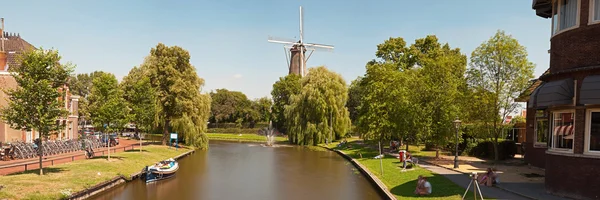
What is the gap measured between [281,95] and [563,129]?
218ft

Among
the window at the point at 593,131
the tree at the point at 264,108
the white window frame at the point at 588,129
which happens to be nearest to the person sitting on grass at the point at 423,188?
the white window frame at the point at 588,129

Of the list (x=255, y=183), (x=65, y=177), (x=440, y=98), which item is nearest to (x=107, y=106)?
(x=65, y=177)

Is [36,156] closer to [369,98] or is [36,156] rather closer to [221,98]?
[369,98]

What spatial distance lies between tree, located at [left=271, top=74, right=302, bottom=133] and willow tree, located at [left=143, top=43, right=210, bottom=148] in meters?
33.6

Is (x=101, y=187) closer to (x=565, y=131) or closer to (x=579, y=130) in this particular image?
(x=565, y=131)

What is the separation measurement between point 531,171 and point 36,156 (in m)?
29.5

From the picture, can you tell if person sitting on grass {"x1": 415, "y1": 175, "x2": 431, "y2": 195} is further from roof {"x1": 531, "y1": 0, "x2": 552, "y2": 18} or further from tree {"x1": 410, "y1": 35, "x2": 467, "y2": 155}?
tree {"x1": 410, "y1": 35, "x2": 467, "y2": 155}

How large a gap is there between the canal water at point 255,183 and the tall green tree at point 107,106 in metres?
5.48

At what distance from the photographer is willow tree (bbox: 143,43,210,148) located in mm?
38969

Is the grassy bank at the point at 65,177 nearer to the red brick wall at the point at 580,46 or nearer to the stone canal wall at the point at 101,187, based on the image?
the stone canal wall at the point at 101,187

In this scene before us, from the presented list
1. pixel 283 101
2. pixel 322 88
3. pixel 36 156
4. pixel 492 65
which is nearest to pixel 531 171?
pixel 492 65

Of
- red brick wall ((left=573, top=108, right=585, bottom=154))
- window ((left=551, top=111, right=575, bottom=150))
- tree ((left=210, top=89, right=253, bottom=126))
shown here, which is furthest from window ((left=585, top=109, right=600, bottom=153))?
tree ((left=210, top=89, right=253, bottom=126))

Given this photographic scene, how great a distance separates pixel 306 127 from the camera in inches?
1999

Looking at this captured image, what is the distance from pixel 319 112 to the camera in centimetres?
4984
